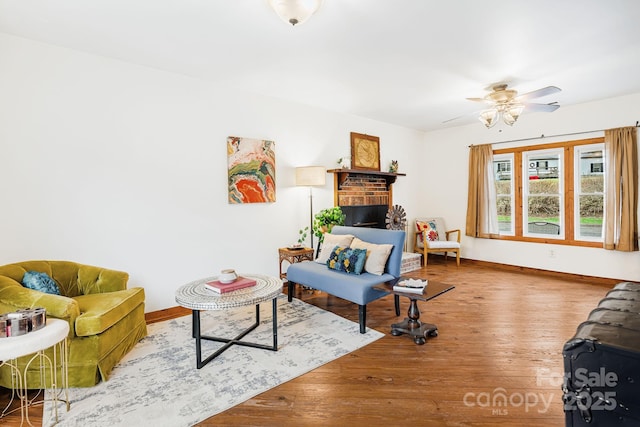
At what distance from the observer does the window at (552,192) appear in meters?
4.92

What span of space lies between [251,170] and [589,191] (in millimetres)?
5061

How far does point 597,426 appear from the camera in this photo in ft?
4.65

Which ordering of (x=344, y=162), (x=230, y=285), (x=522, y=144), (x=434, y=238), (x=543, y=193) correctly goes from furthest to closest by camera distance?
(x=434, y=238), (x=522, y=144), (x=543, y=193), (x=344, y=162), (x=230, y=285)

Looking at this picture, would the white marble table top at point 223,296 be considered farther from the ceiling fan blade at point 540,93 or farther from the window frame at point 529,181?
the window frame at point 529,181

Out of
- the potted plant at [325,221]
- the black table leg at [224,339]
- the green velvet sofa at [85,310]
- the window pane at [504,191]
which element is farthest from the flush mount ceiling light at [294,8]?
the window pane at [504,191]

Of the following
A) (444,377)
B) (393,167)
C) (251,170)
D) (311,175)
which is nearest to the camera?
(444,377)

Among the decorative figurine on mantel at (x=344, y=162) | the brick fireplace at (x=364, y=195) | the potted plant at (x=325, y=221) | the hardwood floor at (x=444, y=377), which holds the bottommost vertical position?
the hardwood floor at (x=444, y=377)

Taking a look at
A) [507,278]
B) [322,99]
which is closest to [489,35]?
[322,99]

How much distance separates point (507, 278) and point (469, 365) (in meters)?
3.25

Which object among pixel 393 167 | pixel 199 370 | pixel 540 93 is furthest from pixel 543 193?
pixel 199 370

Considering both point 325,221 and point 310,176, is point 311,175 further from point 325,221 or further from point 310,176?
point 325,221

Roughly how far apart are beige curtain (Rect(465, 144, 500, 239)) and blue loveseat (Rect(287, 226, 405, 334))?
317 cm

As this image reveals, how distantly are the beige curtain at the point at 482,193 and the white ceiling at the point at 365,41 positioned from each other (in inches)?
72.8

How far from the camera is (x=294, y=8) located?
1.88m
